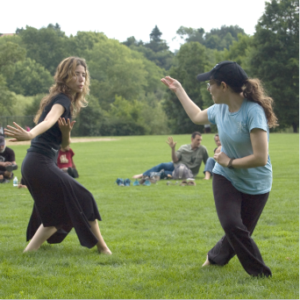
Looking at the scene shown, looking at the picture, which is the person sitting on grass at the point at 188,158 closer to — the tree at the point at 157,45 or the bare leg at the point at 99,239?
the bare leg at the point at 99,239

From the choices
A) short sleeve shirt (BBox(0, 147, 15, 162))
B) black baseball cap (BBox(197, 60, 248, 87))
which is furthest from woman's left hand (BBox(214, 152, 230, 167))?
short sleeve shirt (BBox(0, 147, 15, 162))

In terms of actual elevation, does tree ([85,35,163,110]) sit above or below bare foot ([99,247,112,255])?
above

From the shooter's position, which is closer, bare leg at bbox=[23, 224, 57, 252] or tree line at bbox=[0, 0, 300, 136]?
bare leg at bbox=[23, 224, 57, 252]

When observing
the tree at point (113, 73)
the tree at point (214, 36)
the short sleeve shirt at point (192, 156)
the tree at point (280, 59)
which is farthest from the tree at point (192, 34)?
the short sleeve shirt at point (192, 156)

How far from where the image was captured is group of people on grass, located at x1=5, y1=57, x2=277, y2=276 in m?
4.27

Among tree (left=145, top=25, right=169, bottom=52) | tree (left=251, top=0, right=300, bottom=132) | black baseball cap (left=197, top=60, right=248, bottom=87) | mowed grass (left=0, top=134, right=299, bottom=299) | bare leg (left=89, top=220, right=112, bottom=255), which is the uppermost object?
tree (left=145, top=25, right=169, bottom=52)

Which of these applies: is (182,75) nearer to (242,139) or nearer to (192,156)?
(192,156)

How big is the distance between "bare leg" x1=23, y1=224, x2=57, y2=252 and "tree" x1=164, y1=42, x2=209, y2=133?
223 ft

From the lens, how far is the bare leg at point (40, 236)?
5.53 m

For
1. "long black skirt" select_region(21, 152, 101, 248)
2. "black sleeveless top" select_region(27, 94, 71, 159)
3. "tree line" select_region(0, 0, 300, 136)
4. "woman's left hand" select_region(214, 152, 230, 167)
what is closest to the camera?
"woman's left hand" select_region(214, 152, 230, 167)

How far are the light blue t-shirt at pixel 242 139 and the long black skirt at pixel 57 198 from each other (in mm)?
1593

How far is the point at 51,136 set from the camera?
5098mm

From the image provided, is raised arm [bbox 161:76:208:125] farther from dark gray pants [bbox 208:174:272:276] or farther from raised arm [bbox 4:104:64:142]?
raised arm [bbox 4:104:64:142]

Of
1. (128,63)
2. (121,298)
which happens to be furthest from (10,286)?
(128,63)
